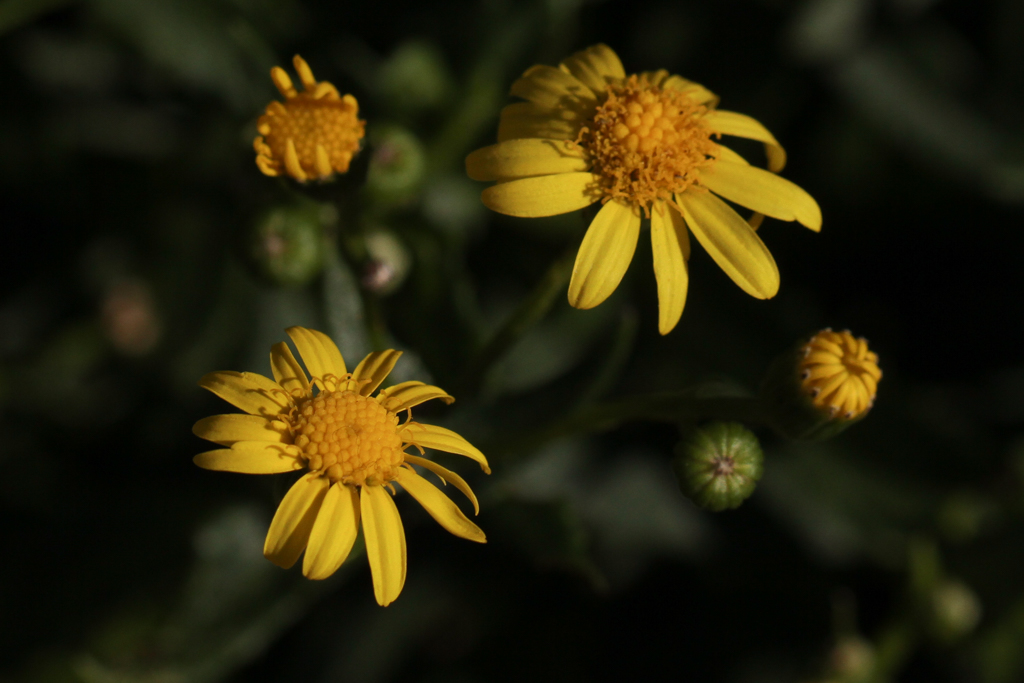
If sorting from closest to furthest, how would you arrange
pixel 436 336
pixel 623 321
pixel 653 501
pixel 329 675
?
pixel 623 321, pixel 436 336, pixel 329 675, pixel 653 501

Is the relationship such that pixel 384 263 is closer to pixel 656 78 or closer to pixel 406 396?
pixel 406 396

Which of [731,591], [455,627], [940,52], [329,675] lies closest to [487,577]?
[455,627]

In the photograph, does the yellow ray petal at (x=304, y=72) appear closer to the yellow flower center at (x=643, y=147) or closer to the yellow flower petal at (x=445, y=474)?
the yellow flower center at (x=643, y=147)

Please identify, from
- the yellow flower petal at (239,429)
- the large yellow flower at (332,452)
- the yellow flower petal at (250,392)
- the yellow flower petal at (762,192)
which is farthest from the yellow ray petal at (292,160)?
the yellow flower petal at (762,192)

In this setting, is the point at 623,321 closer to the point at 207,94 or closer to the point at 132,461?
the point at 207,94

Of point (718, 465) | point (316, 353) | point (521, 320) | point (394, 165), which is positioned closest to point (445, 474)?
point (316, 353)

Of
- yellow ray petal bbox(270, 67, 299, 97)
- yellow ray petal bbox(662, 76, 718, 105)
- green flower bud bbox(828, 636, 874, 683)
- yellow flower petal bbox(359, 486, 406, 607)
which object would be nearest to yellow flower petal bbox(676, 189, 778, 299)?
yellow ray petal bbox(662, 76, 718, 105)

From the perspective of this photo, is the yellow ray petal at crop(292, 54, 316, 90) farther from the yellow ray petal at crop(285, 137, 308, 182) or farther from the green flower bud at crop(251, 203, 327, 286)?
the green flower bud at crop(251, 203, 327, 286)
